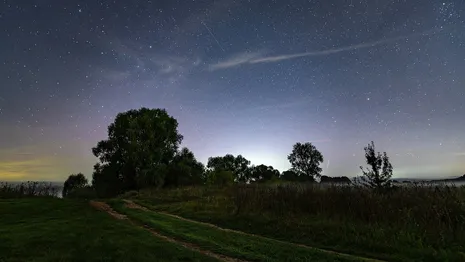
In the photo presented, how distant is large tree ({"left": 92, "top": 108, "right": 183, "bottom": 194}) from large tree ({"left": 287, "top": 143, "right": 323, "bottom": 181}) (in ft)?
186

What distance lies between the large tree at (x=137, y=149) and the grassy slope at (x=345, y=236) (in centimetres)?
4248

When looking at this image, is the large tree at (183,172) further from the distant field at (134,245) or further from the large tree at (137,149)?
the distant field at (134,245)

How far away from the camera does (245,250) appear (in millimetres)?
11039

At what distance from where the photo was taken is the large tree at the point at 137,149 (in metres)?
58.4

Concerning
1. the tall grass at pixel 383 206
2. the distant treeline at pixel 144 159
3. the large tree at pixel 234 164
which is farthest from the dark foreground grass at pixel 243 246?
the large tree at pixel 234 164

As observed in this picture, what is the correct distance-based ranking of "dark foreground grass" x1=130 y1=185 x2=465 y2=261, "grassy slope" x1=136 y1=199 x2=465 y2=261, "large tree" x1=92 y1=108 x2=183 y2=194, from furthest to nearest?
"large tree" x1=92 y1=108 x2=183 y2=194
"dark foreground grass" x1=130 y1=185 x2=465 y2=261
"grassy slope" x1=136 y1=199 x2=465 y2=261

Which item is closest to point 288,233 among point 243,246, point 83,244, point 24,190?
point 243,246

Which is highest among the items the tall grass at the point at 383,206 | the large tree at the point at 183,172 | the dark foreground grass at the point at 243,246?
the large tree at the point at 183,172

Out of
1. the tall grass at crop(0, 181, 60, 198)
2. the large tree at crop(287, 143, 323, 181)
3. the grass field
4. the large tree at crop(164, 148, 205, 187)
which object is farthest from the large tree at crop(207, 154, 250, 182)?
the grass field

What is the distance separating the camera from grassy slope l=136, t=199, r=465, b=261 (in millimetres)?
10383

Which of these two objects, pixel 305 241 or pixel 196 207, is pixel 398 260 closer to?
pixel 305 241

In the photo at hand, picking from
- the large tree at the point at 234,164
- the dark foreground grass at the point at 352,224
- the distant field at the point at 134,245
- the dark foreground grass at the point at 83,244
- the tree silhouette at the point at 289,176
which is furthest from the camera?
the large tree at the point at 234,164

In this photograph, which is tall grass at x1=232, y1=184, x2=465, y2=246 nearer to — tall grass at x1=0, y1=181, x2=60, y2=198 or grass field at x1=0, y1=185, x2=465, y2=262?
grass field at x1=0, y1=185, x2=465, y2=262

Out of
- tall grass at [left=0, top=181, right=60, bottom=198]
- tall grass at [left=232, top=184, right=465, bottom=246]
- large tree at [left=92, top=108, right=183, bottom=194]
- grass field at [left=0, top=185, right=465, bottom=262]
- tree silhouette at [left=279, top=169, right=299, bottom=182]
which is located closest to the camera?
grass field at [left=0, top=185, right=465, bottom=262]
